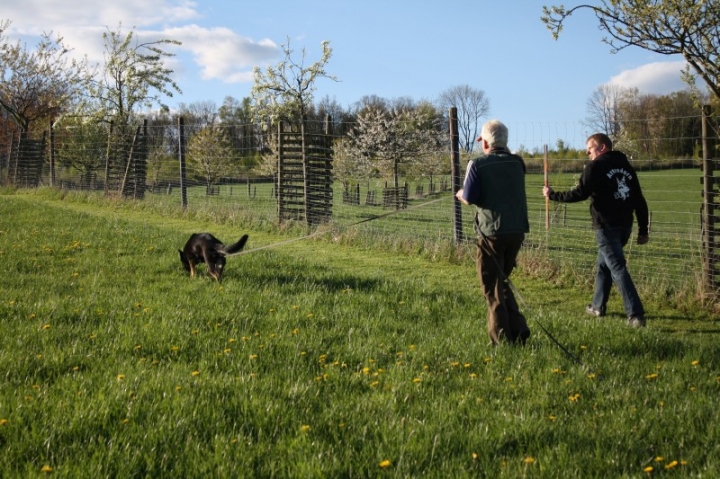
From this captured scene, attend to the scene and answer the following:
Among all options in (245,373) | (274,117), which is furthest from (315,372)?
(274,117)

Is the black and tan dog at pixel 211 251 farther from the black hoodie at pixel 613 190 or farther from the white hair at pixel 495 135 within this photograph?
the black hoodie at pixel 613 190

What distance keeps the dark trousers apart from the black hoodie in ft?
6.07

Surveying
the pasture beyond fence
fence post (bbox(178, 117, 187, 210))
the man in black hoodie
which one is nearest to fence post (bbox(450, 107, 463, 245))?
the pasture beyond fence

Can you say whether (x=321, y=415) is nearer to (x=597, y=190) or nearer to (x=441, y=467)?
(x=441, y=467)

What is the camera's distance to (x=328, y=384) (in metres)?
4.39

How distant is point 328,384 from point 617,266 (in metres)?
4.05

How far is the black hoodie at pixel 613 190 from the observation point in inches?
275

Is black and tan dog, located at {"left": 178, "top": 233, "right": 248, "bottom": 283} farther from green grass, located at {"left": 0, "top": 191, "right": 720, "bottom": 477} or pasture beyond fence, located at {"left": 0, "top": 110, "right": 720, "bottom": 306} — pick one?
pasture beyond fence, located at {"left": 0, "top": 110, "right": 720, "bottom": 306}

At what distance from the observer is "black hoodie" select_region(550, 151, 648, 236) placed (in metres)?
6.98

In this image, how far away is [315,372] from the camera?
468 cm

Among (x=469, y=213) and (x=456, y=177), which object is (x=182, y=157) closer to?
(x=469, y=213)

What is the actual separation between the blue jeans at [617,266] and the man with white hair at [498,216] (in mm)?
1930

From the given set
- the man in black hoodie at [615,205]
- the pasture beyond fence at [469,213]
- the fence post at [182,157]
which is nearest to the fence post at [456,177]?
the pasture beyond fence at [469,213]

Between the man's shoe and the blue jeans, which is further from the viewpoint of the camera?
the blue jeans
